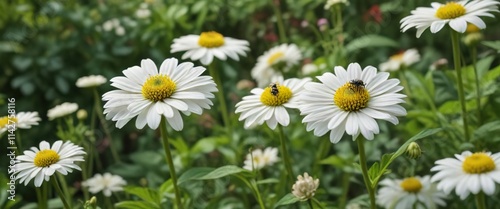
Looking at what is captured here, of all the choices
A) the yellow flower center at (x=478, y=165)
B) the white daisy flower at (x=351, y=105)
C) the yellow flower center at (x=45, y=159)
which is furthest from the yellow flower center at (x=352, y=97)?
the yellow flower center at (x=45, y=159)

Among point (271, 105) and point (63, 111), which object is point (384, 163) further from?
point (63, 111)

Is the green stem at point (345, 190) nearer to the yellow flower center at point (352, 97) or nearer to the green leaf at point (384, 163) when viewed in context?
the green leaf at point (384, 163)

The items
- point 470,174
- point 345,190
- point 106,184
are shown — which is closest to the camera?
point 470,174

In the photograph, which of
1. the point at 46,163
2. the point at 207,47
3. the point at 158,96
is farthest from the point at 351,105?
the point at 207,47

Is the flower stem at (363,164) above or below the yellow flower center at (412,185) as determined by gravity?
above

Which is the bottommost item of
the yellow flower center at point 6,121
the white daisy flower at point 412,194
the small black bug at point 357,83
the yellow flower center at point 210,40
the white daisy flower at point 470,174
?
the white daisy flower at point 412,194

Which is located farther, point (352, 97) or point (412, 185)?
point (412, 185)
